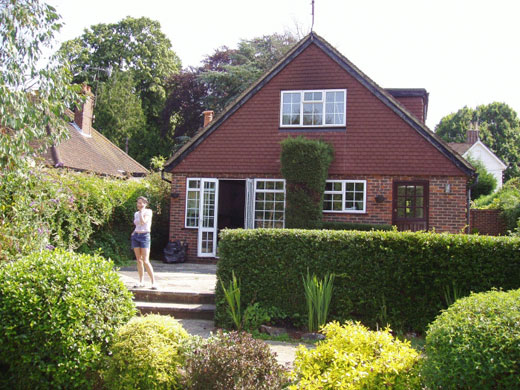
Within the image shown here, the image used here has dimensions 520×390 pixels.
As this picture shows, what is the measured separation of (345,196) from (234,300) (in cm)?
745

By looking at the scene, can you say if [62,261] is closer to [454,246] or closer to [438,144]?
[454,246]

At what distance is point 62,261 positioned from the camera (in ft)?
16.7

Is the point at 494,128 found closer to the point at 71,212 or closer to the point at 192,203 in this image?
the point at 192,203

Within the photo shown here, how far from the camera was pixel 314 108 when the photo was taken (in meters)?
14.4

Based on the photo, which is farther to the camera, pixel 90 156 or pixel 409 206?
pixel 90 156

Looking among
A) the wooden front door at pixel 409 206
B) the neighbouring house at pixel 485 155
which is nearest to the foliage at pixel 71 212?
the wooden front door at pixel 409 206

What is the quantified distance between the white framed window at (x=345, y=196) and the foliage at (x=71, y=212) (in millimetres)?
5756

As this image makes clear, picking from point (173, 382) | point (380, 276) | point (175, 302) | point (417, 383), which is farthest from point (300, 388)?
point (175, 302)

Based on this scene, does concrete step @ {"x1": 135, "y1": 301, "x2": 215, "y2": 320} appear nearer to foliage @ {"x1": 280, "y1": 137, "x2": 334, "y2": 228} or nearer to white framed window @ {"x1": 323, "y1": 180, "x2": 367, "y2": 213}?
foliage @ {"x1": 280, "y1": 137, "x2": 334, "y2": 228}

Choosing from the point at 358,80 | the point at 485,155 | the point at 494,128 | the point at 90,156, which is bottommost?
the point at 90,156

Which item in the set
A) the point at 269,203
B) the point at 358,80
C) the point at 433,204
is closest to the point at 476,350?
the point at 433,204

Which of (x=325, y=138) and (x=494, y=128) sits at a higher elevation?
(x=494, y=128)

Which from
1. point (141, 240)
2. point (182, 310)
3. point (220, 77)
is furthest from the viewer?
point (220, 77)

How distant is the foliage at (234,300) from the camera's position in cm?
692
